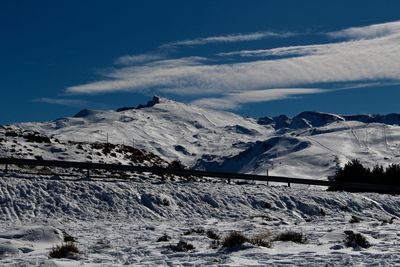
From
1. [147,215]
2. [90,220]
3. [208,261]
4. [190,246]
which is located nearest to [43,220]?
[90,220]

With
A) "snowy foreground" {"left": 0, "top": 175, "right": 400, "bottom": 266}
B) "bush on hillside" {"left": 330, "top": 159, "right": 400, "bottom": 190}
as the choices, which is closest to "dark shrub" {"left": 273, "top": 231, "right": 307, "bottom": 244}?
"snowy foreground" {"left": 0, "top": 175, "right": 400, "bottom": 266}

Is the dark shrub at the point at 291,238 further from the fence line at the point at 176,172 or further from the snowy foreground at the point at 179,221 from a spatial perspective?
the fence line at the point at 176,172

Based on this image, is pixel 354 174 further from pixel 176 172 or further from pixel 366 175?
pixel 176 172

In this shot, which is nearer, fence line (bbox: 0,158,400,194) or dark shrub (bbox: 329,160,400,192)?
fence line (bbox: 0,158,400,194)

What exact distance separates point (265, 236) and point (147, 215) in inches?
361

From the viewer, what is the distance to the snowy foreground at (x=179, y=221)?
1480cm

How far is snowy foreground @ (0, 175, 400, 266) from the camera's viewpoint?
1480cm

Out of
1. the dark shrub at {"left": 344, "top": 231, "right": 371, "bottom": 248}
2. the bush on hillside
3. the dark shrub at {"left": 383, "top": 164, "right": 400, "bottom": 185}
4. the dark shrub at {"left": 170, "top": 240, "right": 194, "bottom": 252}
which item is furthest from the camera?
the bush on hillside

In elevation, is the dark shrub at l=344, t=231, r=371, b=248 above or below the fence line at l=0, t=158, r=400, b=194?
below

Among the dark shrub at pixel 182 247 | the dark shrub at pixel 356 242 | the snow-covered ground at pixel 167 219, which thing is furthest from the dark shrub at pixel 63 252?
the dark shrub at pixel 356 242

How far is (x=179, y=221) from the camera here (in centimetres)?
2589

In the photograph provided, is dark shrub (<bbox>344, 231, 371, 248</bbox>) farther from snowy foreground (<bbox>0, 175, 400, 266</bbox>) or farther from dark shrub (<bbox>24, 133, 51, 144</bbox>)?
dark shrub (<bbox>24, 133, 51, 144</bbox>)

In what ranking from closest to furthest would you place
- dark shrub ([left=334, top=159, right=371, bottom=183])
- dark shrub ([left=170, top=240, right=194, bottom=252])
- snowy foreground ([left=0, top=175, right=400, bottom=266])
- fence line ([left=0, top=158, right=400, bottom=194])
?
1. snowy foreground ([left=0, top=175, right=400, bottom=266])
2. dark shrub ([left=170, top=240, right=194, bottom=252])
3. fence line ([left=0, top=158, right=400, bottom=194])
4. dark shrub ([left=334, top=159, right=371, bottom=183])

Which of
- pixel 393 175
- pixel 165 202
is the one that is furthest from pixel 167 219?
pixel 393 175
